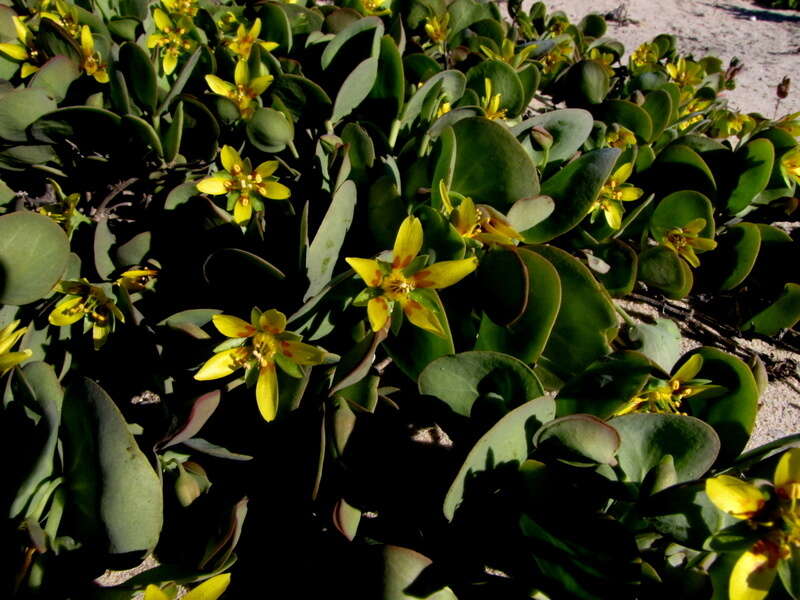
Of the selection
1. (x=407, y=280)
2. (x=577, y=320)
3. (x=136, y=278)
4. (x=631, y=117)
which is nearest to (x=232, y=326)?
(x=407, y=280)

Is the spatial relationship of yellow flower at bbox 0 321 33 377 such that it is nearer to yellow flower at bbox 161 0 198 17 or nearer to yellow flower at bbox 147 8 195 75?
yellow flower at bbox 147 8 195 75

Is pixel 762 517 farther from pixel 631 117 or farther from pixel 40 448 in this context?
pixel 631 117

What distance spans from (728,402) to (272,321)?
133cm

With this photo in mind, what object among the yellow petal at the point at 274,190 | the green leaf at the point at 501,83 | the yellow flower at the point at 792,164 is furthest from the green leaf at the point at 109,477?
the yellow flower at the point at 792,164

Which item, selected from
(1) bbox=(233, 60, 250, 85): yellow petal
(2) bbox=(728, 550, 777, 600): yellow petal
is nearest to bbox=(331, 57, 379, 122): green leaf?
(1) bbox=(233, 60, 250, 85): yellow petal

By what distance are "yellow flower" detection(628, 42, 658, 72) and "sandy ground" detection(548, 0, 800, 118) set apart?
1.83m

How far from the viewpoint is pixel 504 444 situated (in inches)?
57.2

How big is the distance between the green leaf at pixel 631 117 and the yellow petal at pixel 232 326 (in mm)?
1923

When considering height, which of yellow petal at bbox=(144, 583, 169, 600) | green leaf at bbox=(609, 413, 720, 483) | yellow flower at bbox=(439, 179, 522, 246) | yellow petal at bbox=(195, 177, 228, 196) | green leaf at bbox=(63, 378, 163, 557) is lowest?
yellow petal at bbox=(144, 583, 169, 600)

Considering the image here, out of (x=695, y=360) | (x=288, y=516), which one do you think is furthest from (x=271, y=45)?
(x=695, y=360)

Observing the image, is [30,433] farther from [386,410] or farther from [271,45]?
[271,45]

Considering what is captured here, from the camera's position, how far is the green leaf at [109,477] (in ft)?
4.24

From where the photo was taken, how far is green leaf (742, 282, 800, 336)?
90.2 inches

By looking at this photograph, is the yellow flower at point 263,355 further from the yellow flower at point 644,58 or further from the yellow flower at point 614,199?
the yellow flower at point 644,58
